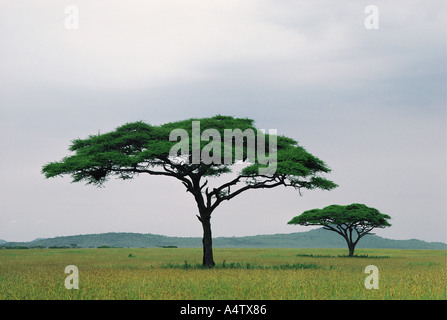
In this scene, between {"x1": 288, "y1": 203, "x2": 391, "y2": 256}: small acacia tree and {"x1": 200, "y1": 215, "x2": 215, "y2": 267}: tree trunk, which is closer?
{"x1": 200, "y1": 215, "x2": 215, "y2": 267}: tree trunk

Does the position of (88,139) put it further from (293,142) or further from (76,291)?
(76,291)

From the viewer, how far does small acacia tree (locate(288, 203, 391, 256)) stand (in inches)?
2393

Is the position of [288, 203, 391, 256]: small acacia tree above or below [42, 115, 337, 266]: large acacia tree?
below

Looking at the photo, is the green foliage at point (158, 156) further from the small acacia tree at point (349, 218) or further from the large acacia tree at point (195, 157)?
the small acacia tree at point (349, 218)

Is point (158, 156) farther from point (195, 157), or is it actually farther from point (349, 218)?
point (349, 218)

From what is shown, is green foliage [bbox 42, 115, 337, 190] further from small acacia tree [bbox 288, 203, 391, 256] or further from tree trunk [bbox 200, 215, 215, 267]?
small acacia tree [bbox 288, 203, 391, 256]

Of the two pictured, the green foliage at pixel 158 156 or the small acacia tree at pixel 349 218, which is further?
the small acacia tree at pixel 349 218

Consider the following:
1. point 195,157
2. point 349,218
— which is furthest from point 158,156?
point 349,218

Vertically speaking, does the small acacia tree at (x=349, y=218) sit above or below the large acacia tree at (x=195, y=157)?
below

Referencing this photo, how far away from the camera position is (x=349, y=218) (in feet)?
201

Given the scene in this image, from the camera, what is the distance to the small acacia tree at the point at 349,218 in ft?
199

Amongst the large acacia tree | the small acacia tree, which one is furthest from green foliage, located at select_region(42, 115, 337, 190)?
the small acacia tree

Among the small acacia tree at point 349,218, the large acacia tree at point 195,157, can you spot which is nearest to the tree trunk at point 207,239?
the large acacia tree at point 195,157
